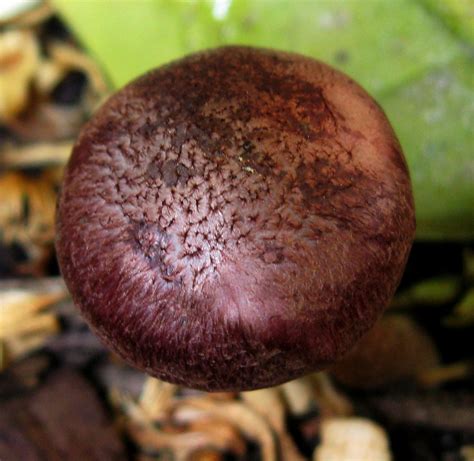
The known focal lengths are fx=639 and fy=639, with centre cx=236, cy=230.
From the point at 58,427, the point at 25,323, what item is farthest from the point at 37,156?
the point at 58,427

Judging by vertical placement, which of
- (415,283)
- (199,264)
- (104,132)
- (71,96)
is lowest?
(415,283)

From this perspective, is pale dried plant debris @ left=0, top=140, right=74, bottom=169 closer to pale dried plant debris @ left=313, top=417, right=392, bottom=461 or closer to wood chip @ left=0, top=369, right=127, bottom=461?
wood chip @ left=0, top=369, right=127, bottom=461

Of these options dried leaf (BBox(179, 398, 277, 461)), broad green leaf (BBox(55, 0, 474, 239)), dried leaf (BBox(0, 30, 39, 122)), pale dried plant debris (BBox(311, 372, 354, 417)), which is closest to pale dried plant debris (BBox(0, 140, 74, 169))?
dried leaf (BBox(0, 30, 39, 122))

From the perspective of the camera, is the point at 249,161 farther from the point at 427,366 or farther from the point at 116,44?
the point at 116,44

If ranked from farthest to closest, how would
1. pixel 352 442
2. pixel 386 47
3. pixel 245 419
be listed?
pixel 386 47, pixel 245 419, pixel 352 442

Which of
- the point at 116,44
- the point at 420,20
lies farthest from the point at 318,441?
the point at 116,44

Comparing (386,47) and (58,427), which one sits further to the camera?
(386,47)

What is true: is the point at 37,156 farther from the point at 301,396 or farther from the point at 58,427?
the point at 301,396
